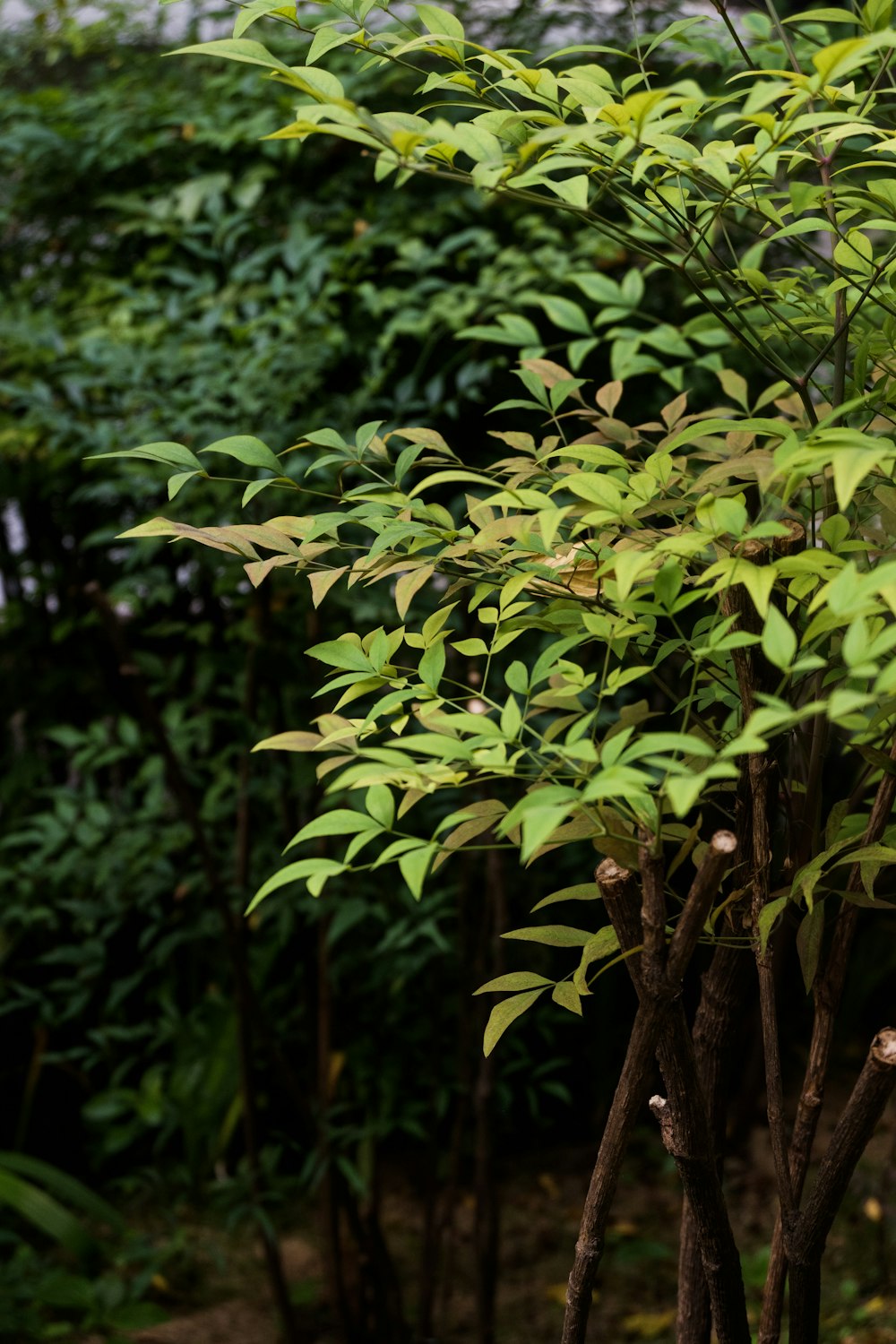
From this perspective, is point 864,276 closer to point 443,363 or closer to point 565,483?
point 565,483

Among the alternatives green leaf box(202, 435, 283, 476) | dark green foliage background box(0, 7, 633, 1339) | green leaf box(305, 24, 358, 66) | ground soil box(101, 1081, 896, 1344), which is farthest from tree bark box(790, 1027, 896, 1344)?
ground soil box(101, 1081, 896, 1344)

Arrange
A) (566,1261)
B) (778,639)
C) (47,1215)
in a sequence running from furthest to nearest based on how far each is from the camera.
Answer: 1. (566,1261)
2. (47,1215)
3. (778,639)

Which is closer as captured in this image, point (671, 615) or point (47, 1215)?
point (671, 615)

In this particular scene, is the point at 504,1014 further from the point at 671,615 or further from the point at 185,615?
the point at 185,615

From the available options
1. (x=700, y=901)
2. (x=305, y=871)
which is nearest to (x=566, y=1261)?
(x=700, y=901)

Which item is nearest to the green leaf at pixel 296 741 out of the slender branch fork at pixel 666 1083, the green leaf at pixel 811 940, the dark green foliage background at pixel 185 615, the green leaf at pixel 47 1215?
the slender branch fork at pixel 666 1083

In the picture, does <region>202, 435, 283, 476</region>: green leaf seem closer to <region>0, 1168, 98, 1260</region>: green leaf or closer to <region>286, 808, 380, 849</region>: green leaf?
<region>286, 808, 380, 849</region>: green leaf

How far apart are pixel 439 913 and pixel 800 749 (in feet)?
3.10

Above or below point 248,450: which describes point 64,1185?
below

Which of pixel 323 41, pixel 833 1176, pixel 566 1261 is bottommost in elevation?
pixel 566 1261

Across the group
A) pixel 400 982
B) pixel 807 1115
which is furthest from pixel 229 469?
pixel 807 1115

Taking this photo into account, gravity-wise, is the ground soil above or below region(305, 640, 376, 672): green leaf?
below

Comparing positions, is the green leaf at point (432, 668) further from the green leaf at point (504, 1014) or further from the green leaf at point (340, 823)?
the green leaf at point (504, 1014)

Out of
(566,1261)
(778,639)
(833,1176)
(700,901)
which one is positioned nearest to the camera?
(778,639)
